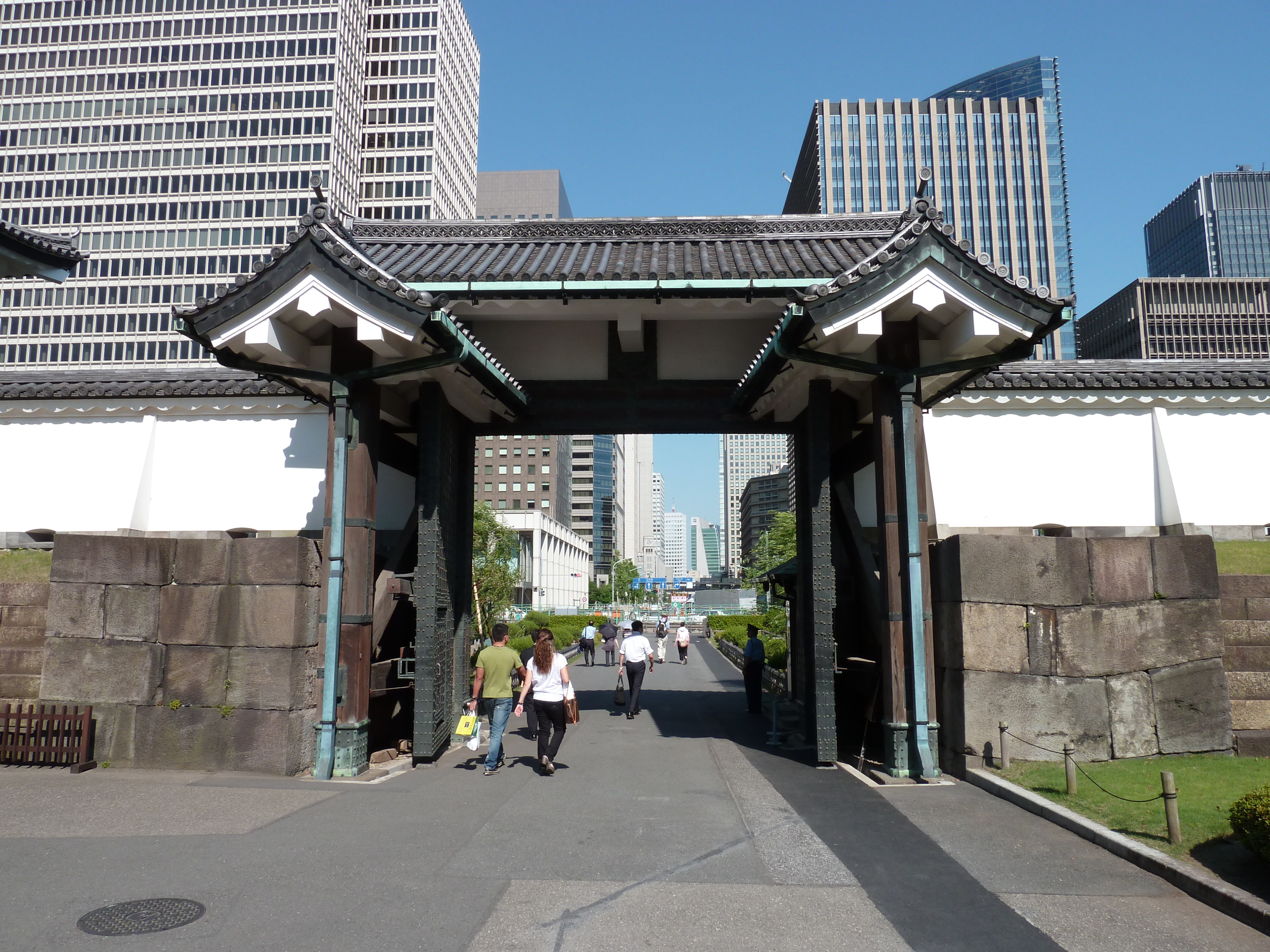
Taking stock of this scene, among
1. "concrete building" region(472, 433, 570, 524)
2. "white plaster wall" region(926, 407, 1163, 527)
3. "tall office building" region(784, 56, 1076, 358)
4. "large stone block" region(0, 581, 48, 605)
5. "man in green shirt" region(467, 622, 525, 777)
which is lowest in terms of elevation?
"man in green shirt" region(467, 622, 525, 777)

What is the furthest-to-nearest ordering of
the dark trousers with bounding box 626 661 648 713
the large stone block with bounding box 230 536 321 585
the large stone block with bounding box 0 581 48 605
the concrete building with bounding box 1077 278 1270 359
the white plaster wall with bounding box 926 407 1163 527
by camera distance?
the concrete building with bounding box 1077 278 1270 359 < the dark trousers with bounding box 626 661 648 713 < the white plaster wall with bounding box 926 407 1163 527 < the large stone block with bounding box 0 581 48 605 < the large stone block with bounding box 230 536 321 585

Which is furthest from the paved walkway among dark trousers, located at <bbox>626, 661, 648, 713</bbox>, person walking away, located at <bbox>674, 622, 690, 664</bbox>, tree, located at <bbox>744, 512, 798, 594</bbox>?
tree, located at <bbox>744, 512, 798, 594</bbox>

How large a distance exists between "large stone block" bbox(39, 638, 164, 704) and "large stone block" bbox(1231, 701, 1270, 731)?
1317cm

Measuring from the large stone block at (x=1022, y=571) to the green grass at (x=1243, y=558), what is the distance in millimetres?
2611

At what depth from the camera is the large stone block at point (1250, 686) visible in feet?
31.7

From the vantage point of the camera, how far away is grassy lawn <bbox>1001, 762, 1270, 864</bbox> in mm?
6453

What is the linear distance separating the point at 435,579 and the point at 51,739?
4.80 m

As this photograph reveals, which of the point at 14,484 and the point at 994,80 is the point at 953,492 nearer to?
the point at 14,484

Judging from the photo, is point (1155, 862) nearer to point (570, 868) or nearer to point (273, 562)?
point (570, 868)

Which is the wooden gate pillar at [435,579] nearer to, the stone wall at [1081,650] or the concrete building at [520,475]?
the stone wall at [1081,650]

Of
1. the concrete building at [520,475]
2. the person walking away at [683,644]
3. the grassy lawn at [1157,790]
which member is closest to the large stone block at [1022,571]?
the grassy lawn at [1157,790]

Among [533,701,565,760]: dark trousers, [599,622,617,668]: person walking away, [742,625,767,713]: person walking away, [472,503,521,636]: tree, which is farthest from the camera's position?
[472,503,521,636]: tree

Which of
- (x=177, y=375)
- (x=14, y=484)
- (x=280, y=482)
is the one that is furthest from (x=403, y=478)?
(x=14, y=484)

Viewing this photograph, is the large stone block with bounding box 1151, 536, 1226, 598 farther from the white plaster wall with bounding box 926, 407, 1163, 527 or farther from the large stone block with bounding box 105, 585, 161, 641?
the large stone block with bounding box 105, 585, 161, 641
